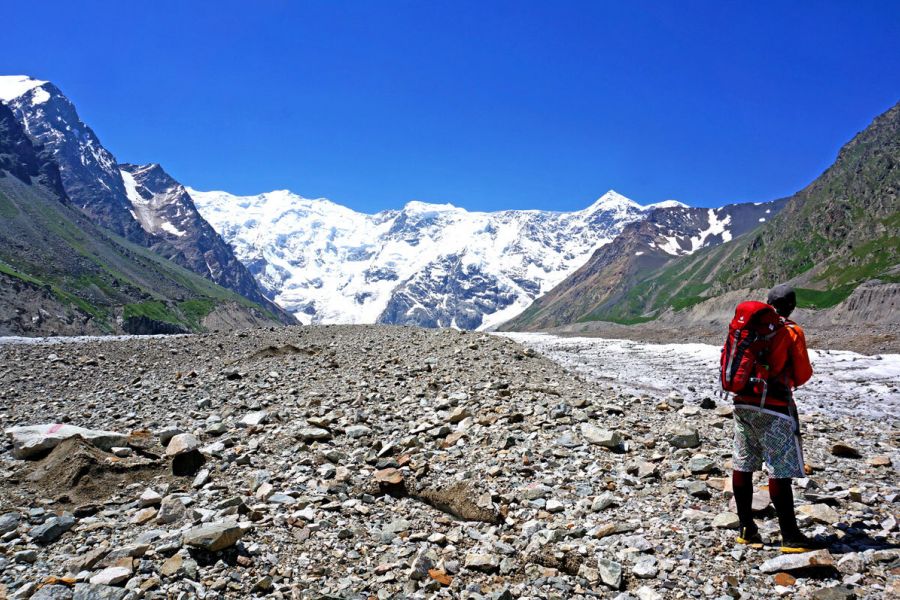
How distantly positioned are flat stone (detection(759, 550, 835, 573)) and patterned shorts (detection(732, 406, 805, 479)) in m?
1.18

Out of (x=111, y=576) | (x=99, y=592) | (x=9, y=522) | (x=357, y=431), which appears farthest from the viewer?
(x=357, y=431)

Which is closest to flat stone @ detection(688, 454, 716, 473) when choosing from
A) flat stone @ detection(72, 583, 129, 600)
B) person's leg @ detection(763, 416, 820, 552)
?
person's leg @ detection(763, 416, 820, 552)

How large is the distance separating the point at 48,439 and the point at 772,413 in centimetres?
1510

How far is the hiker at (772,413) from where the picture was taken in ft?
25.6

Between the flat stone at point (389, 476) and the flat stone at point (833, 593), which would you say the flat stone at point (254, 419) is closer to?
the flat stone at point (389, 476)

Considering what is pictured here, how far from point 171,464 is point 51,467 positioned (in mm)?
2263

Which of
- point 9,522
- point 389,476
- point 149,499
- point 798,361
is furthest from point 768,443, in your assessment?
point 9,522

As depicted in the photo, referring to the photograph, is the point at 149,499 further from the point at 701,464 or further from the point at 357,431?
the point at 701,464

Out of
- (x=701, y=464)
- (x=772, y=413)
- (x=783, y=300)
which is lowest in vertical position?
(x=701, y=464)

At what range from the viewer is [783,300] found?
8391 mm

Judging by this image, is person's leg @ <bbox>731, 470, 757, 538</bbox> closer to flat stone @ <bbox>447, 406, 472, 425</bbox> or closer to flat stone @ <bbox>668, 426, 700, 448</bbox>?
flat stone @ <bbox>668, 426, 700, 448</bbox>

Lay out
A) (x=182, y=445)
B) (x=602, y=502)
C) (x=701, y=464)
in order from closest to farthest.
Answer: (x=602, y=502)
(x=701, y=464)
(x=182, y=445)

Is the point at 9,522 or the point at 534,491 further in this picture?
the point at 534,491

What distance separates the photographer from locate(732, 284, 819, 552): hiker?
780 centimetres
